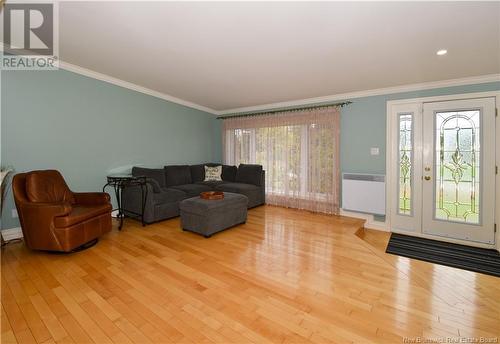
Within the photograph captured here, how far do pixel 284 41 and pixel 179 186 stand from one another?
3.35 metres

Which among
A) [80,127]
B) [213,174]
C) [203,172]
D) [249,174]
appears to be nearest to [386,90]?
[249,174]

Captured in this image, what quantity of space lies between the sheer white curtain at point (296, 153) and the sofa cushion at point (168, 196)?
6.52ft

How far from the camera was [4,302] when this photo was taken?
1872 millimetres

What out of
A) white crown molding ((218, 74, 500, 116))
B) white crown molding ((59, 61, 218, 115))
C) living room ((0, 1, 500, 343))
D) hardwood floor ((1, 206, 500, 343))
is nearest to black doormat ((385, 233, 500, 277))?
living room ((0, 1, 500, 343))

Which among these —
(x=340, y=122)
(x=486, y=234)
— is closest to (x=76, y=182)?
(x=340, y=122)

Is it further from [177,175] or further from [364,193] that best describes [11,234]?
[364,193]

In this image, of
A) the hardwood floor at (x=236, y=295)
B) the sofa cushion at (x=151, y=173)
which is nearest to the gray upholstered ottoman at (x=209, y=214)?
the hardwood floor at (x=236, y=295)

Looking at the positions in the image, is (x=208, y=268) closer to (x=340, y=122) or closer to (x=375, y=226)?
(x=375, y=226)

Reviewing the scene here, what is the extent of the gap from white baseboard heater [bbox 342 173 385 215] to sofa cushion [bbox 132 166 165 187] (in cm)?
341

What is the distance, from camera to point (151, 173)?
4.24 meters

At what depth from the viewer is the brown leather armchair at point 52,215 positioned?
8.54 feet

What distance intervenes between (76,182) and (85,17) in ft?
8.10

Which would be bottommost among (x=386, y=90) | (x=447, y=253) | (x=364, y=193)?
(x=447, y=253)

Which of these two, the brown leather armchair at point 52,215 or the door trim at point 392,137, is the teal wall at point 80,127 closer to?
the brown leather armchair at point 52,215
